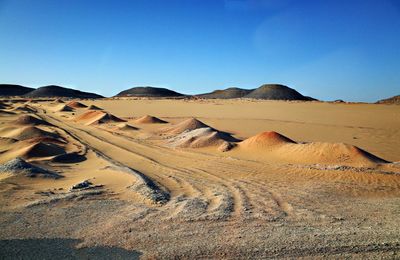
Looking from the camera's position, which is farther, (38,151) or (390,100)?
(390,100)

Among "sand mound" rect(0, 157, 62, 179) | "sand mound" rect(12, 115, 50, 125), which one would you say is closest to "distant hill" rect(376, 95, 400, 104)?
"sand mound" rect(12, 115, 50, 125)

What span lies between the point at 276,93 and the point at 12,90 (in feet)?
201

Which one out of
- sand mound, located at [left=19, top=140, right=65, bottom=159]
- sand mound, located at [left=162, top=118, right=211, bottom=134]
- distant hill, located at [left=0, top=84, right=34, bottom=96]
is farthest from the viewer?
distant hill, located at [left=0, top=84, right=34, bottom=96]

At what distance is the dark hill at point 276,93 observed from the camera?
6988cm

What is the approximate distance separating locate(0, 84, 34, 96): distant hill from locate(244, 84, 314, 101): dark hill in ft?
175

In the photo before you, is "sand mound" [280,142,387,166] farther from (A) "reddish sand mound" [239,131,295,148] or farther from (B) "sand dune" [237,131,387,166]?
(A) "reddish sand mound" [239,131,295,148]

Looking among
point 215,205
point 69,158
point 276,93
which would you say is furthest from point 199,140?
point 276,93

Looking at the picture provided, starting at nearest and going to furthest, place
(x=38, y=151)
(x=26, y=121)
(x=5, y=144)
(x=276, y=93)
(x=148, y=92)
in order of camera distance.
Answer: (x=38, y=151)
(x=5, y=144)
(x=26, y=121)
(x=276, y=93)
(x=148, y=92)

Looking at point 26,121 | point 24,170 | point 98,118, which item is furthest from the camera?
point 98,118

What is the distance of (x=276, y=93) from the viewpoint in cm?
7131

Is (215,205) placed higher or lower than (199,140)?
lower

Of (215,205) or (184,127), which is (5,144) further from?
(215,205)

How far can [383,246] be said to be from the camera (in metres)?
4.45

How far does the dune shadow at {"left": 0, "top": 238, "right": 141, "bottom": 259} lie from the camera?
420cm
